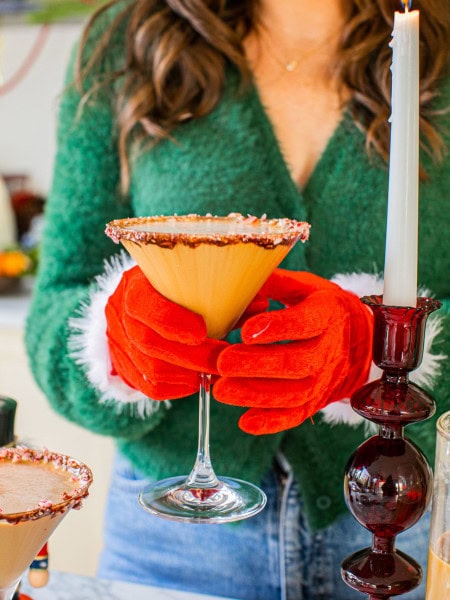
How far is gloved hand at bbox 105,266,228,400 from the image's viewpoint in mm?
579

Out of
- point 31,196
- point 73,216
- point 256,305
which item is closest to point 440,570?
point 256,305

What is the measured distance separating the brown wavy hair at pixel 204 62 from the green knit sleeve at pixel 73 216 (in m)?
0.03

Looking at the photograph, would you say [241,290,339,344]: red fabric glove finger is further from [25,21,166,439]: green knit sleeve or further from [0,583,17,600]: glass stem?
[25,21,166,439]: green knit sleeve

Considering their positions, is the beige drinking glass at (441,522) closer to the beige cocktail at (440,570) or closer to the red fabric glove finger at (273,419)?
the beige cocktail at (440,570)

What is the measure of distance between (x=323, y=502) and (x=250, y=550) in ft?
0.35

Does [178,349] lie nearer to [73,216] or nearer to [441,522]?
[441,522]

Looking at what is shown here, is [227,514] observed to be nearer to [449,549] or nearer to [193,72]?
[449,549]

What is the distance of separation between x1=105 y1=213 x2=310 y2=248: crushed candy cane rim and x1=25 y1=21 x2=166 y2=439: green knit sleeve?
301mm

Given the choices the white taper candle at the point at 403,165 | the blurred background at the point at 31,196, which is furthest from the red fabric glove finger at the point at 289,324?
the blurred background at the point at 31,196

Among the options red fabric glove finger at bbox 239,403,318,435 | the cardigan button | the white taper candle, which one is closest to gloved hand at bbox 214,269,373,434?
red fabric glove finger at bbox 239,403,318,435

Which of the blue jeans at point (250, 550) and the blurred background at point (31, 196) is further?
the blurred background at point (31, 196)

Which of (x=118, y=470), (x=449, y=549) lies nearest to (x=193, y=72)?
(x=118, y=470)

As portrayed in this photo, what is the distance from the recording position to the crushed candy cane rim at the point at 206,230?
1.75 feet

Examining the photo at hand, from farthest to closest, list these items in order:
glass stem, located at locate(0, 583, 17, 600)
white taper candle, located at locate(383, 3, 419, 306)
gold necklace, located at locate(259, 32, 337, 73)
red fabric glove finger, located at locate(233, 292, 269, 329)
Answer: gold necklace, located at locate(259, 32, 337, 73)
red fabric glove finger, located at locate(233, 292, 269, 329)
glass stem, located at locate(0, 583, 17, 600)
white taper candle, located at locate(383, 3, 419, 306)
